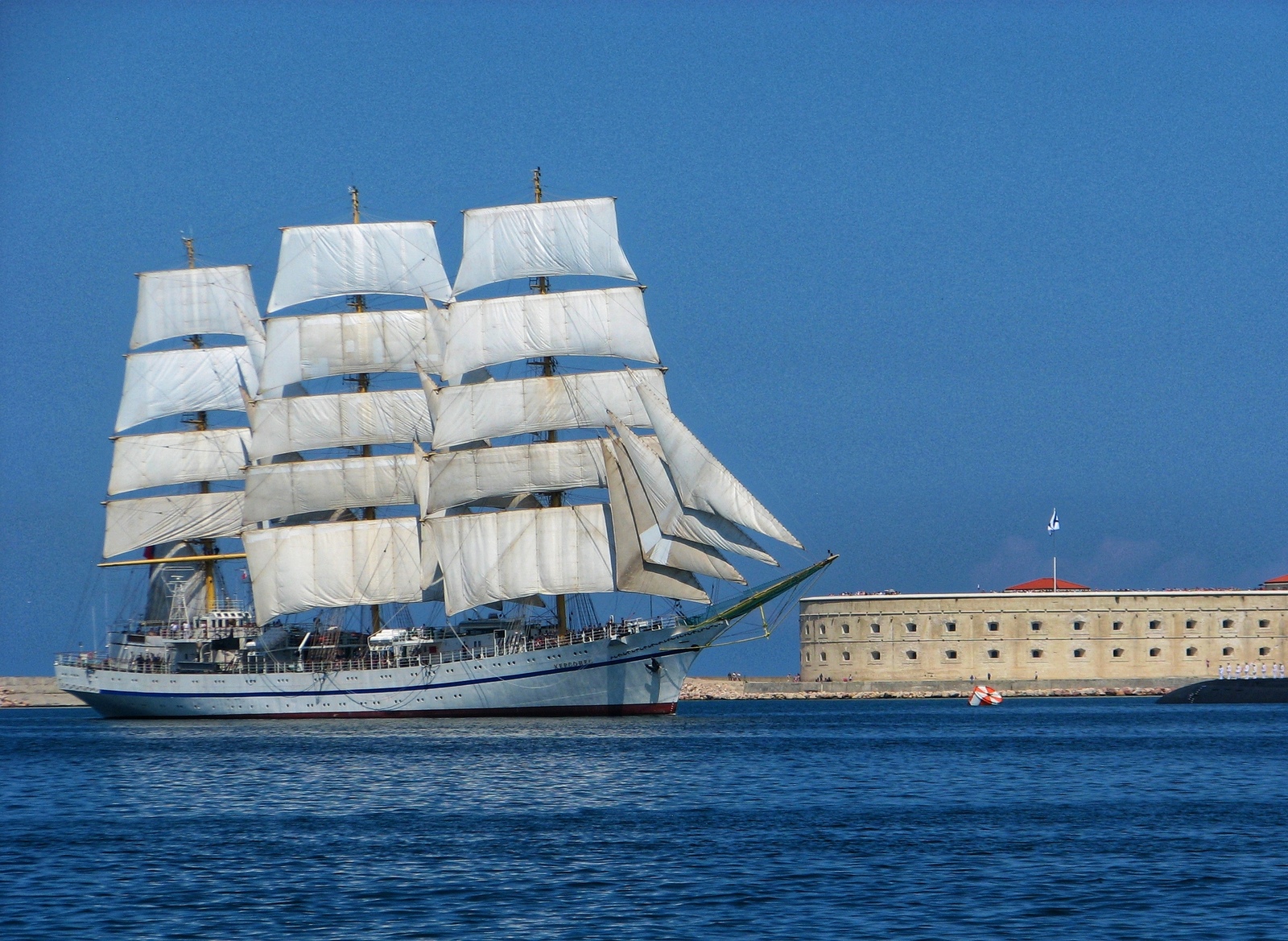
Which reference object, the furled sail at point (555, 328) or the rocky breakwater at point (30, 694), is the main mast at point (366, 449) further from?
the rocky breakwater at point (30, 694)

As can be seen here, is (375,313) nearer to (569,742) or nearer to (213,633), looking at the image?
(213,633)

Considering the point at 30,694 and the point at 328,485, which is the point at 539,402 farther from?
the point at 30,694

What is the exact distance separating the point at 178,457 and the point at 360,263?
38.2 feet

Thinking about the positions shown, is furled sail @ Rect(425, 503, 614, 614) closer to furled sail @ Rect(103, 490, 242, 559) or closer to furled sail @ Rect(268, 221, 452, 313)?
furled sail @ Rect(268, 221, 452, 313)

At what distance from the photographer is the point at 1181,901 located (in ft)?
70.7

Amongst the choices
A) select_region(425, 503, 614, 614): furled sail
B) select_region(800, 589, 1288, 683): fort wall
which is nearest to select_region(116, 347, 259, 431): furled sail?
select_region(425, 503, 614, 614): furled sail

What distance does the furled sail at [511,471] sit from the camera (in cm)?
5978

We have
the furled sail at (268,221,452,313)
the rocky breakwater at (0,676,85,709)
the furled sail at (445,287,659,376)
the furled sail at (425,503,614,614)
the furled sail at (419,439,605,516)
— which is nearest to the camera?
the furled sail at (425,503,614,614)

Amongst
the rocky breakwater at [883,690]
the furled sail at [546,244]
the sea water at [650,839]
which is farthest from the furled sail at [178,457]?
the rocky breakwater at [883,690]

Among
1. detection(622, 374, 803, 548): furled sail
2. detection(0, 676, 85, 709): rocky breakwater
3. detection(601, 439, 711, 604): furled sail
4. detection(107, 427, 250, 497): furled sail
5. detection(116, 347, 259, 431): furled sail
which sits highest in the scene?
detection(116, 347, 259, 431): furled sail

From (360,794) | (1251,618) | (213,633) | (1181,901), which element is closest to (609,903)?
(1181,901)

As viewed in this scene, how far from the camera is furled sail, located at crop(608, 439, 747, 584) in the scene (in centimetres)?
5584

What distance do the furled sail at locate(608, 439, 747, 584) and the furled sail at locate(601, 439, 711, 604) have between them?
314 millimetres

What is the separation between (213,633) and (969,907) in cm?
5134
